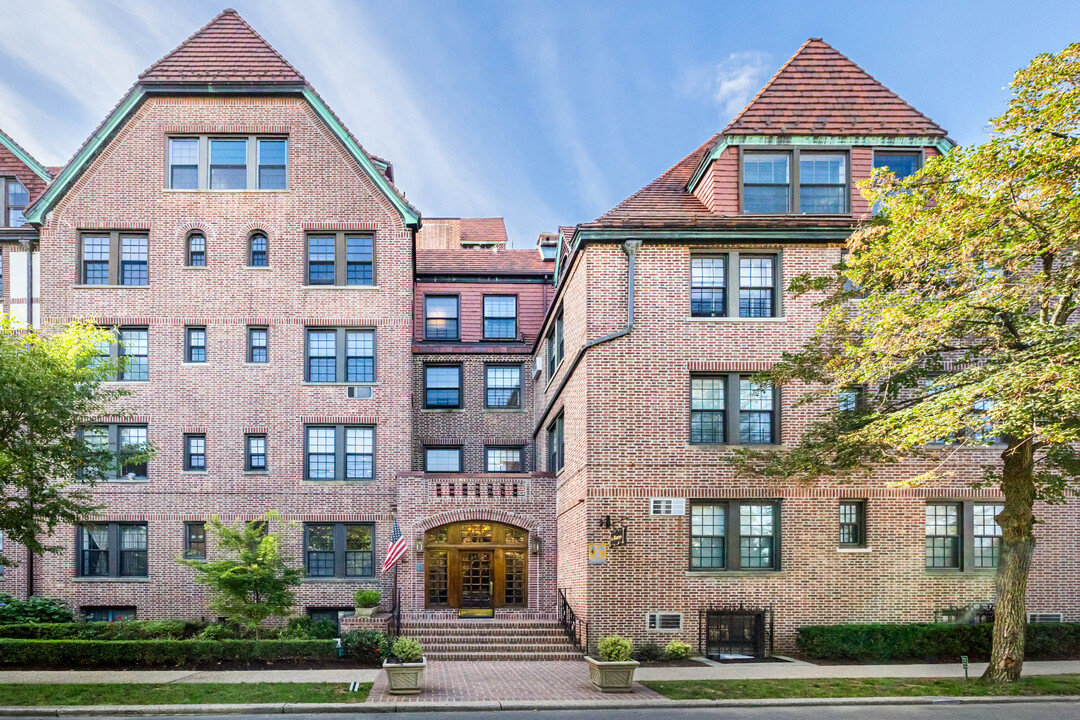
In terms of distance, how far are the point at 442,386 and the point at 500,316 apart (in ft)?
10.9

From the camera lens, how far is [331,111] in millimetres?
24375

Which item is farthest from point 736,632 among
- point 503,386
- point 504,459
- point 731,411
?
point 503,386

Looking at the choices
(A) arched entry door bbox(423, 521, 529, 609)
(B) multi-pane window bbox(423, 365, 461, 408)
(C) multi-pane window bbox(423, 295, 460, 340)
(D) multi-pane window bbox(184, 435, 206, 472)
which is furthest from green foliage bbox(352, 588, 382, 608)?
(C) multi-pane window bbox(423, 295, 460, 340)

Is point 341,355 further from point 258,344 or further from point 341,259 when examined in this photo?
point 341,259

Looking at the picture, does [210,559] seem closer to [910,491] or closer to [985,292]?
[910,491]

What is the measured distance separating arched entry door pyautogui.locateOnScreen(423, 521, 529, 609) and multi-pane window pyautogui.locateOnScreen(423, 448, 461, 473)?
434 centimetres

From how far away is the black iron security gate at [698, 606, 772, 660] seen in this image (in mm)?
17469

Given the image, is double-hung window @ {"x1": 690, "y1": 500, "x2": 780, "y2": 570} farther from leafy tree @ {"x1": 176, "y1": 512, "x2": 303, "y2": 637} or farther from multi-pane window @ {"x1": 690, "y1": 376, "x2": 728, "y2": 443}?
leafy tree @ {"x1": 176, "y1": 512, "x2": 303, "y2": 637}

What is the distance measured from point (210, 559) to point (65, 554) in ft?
13.8

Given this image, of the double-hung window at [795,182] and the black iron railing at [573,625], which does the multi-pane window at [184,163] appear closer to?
the double-hung window at [795,182]

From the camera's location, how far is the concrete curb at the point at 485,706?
1287 cm

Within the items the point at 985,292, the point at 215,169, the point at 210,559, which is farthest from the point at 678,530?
the point at 215,169

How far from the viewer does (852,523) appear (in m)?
18.2

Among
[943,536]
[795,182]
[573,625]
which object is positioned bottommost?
[573,625]
